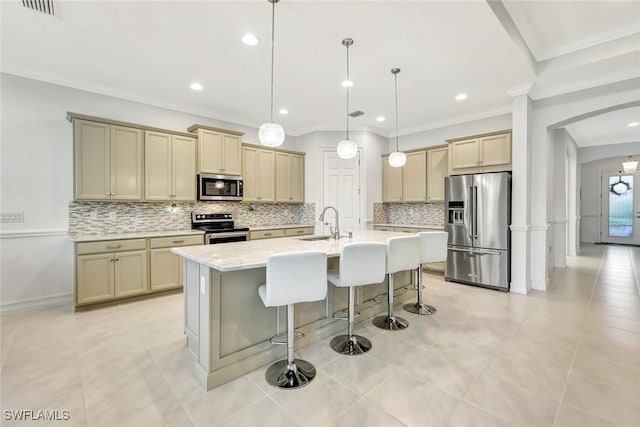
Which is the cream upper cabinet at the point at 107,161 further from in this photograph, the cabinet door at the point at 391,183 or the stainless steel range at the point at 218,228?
the cabinet door at the point at 391,183

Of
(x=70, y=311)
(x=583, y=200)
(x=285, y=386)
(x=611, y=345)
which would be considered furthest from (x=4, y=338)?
(x=583, y=200)

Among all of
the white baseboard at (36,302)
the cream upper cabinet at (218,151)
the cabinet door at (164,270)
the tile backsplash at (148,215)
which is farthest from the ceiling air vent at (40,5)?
the white baseboard at (36,302)

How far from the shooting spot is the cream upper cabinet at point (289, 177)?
5.65m

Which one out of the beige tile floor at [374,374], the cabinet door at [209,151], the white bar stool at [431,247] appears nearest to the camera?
the beige tile floor at [374,374]

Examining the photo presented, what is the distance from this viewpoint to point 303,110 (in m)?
4.90

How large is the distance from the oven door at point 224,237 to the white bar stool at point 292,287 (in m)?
2.49

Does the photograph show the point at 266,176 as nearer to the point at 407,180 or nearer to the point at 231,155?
the point at 231,155

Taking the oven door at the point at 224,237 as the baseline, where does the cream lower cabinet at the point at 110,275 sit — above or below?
below

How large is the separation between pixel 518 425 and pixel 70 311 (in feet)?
14.9

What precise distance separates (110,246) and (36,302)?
1.13m

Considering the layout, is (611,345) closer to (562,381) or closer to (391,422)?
(562,381)

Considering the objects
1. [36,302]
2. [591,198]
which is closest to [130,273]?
[36,302]

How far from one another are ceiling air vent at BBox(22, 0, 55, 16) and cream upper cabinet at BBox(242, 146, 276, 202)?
297cm

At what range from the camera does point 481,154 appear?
4.59 m
